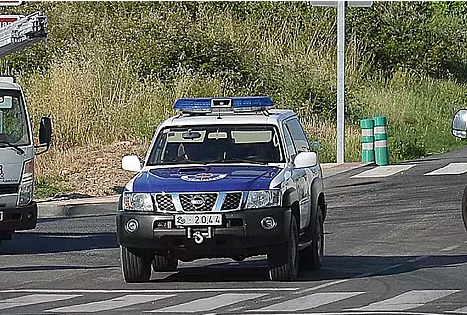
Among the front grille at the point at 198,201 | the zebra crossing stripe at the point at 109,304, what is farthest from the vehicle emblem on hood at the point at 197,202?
the zebra crossing stripe at the point at 109,304

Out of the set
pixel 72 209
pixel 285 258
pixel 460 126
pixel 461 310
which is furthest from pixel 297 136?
pixel 72 209

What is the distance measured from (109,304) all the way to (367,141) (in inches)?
624

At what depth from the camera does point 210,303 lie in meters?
11.1

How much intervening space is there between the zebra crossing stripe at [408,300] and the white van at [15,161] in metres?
5.61

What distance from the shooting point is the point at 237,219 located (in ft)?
39.2

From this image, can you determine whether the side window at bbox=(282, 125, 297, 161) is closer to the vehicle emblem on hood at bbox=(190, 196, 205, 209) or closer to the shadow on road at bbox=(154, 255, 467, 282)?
the shadow on road at bbox=(154, 255, 467, 282)

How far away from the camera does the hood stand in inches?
472

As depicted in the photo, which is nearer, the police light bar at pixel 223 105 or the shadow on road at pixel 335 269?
the shadow on road at pixel 335 269

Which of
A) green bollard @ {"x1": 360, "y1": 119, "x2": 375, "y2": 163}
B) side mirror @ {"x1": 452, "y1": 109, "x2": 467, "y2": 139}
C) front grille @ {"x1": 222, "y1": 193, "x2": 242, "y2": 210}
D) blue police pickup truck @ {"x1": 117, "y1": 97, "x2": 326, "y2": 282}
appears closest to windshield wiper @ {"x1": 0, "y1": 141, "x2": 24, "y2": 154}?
blue police pickup truck @ {"x1": 117, "y1": 97, "x2": 326, "y2": 282}

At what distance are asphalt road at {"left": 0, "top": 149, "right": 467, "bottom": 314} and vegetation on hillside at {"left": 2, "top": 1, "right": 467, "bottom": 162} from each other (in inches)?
364

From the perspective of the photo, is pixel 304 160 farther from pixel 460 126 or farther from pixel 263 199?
pixel 460 126

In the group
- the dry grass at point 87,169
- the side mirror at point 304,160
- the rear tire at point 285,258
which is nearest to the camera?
the rear tire at point 285,258

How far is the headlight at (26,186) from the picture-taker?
15320 mm

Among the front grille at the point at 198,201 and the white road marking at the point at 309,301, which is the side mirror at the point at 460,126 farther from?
the front grille at the point at 198,201
